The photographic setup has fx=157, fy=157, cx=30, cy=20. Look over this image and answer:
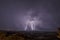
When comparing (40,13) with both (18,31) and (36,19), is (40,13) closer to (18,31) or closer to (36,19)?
(36,19)

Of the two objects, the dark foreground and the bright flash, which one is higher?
the bright flash

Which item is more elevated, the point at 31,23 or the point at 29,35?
the point at 31,23

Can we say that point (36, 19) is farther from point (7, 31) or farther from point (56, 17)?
point (7, 31)

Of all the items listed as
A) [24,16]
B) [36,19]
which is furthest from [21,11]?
[36,19]

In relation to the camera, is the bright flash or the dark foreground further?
the bright flash

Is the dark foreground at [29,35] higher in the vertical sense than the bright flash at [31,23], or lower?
lower

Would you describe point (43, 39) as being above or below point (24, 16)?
below

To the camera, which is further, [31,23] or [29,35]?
[31,23]

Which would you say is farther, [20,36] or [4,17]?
[4,17]

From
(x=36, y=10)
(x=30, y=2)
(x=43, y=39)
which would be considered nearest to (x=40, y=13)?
(x=36, y=10)

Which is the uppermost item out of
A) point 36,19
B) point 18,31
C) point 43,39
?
point 36,19

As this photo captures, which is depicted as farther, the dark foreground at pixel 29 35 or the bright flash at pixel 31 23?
the bright flash at pixel 31 23
